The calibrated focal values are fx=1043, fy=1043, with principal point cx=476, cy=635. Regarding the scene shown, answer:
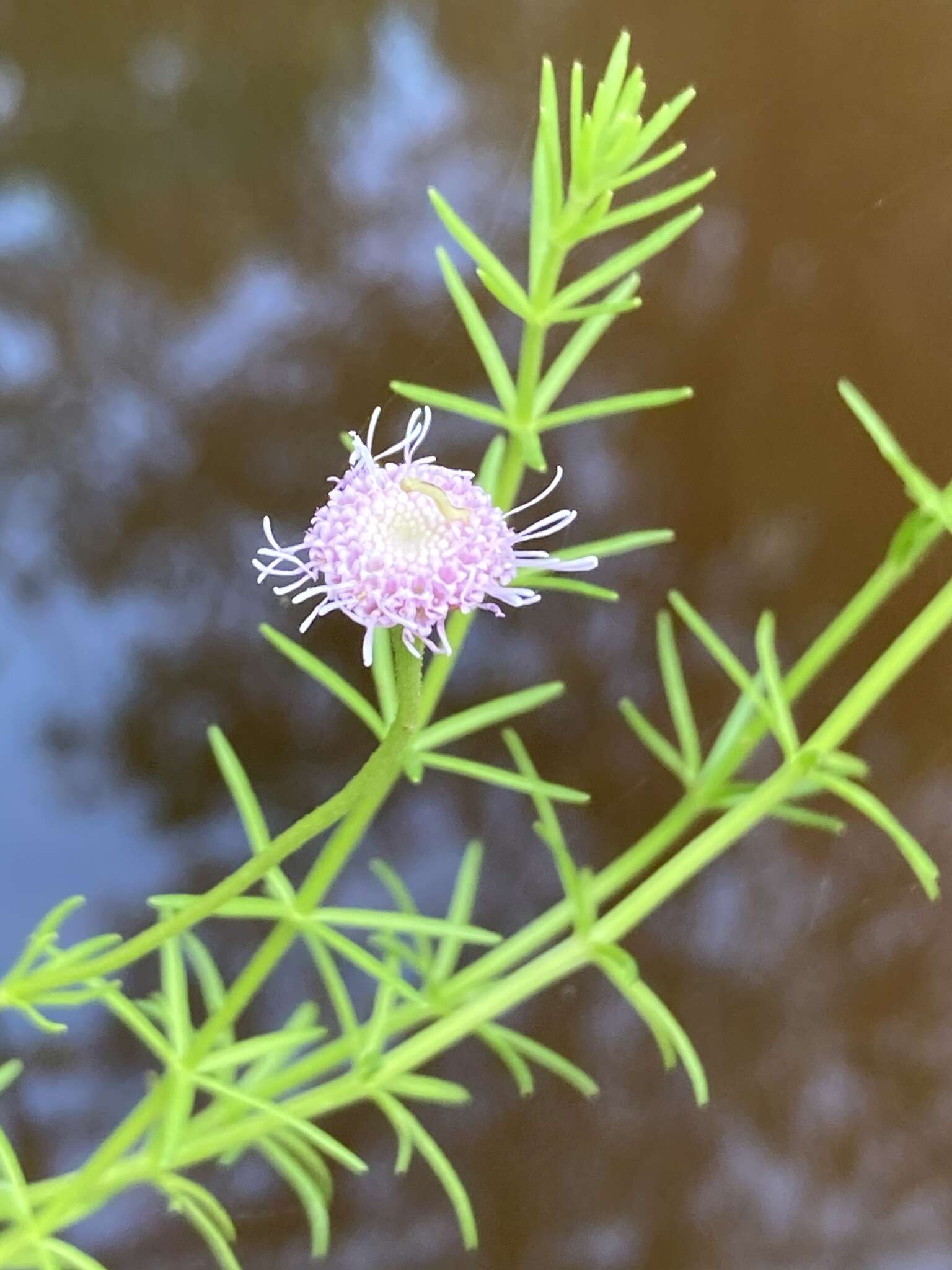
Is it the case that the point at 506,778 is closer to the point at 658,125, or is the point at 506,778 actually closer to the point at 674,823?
the point at 674,823

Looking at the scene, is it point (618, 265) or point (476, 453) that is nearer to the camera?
point (618, 265)

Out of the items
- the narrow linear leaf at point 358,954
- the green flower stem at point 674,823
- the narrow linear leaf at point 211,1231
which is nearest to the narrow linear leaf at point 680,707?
the green flower stem at point 674,823

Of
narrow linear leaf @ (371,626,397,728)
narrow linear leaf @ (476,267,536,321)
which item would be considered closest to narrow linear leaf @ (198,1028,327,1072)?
narrow linear leaf @ (371,626,397,728)

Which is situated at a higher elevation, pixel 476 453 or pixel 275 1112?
pixel 476 453

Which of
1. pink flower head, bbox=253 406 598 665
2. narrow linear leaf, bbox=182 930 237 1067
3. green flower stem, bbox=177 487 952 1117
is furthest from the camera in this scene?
narrow linear leaf, bbox=182 930 237 1067

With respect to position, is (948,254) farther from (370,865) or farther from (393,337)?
(370,865)

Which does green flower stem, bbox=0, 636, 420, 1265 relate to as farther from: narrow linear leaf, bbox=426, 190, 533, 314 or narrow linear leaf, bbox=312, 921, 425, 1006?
narrow linear leaf, bbox=426, 190, 533, 314

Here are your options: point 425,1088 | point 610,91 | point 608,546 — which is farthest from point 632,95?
point 425,1088
